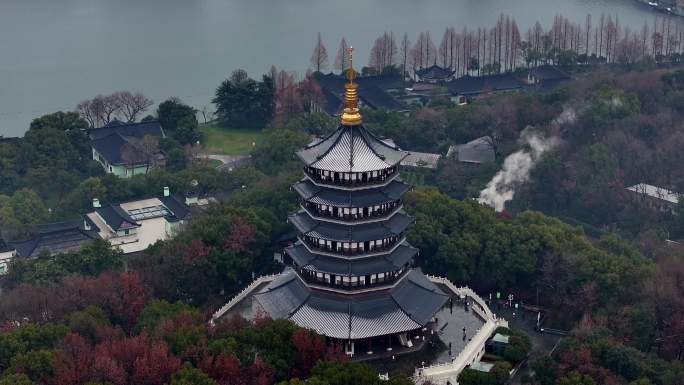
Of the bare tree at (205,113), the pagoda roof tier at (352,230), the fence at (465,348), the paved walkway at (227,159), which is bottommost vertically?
the fence at (465,348)

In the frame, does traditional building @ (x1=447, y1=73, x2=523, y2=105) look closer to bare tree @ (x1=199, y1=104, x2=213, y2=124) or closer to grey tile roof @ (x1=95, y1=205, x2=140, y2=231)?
bare tree @ (x1=199, y1=104, x2=213, y2=124)

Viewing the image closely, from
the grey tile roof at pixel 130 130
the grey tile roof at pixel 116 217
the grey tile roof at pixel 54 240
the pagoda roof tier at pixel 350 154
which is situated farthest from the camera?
the grey tile roof at pixel 130 130

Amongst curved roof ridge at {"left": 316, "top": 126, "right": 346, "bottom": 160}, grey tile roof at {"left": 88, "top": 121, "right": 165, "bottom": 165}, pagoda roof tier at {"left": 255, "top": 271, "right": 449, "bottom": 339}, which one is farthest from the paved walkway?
curved roof ridge at {"left": 316, "top": 126, "right": 346, "bottom": 160}

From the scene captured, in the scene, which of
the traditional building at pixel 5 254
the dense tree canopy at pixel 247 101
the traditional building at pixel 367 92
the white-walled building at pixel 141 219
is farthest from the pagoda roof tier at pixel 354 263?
the dense tree canopy at pixel 247 101

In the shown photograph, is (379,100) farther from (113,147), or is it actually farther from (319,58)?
(113,147)

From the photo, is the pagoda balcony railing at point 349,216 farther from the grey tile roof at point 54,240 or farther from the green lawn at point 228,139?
the green lawn at point 228,139

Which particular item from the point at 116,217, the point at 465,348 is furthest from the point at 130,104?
the point at 465,348

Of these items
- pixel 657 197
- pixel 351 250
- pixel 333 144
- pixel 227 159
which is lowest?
pixel 657 197
